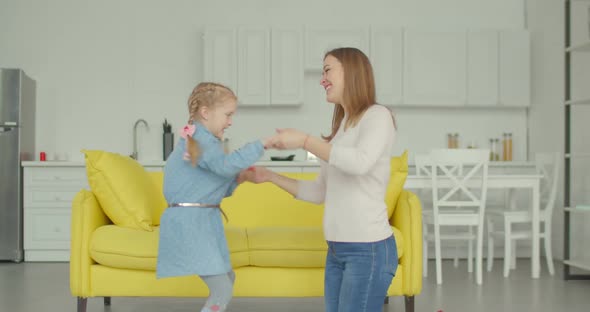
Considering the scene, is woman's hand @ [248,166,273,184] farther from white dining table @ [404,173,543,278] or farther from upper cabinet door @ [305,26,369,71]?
upper cabinet door @ [305,26,369,71]

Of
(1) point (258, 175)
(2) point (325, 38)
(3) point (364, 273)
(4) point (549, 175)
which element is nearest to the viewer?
(3) point (364, 273)

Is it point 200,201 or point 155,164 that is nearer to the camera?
point 200,201

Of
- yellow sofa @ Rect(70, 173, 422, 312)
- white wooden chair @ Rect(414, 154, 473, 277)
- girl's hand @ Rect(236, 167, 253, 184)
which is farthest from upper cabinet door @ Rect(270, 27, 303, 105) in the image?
girl's hand @ Rect(236, 167, 253, 184)

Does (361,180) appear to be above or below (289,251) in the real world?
above

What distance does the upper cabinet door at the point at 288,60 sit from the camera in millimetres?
5945

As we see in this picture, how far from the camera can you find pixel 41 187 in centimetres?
559

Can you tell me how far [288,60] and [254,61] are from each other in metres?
0.31

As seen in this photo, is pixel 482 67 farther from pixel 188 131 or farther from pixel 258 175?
pixel 188 131

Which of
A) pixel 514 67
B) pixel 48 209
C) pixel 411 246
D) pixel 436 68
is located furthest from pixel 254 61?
pixel 411 246

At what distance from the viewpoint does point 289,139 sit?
5.84ft

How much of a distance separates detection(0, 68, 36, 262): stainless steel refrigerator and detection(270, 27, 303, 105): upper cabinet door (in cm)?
225

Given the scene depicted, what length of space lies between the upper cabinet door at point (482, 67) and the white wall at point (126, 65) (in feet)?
1.66

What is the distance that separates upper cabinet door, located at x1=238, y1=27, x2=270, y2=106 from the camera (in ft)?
19.5

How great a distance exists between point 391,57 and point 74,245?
380 centimetres
